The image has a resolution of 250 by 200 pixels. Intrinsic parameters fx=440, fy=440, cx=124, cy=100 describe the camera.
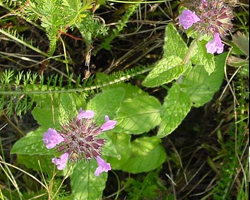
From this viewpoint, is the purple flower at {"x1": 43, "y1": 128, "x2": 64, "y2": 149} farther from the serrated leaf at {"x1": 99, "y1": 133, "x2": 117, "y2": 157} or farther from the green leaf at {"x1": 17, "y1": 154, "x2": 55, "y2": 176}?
the green leaf at {"x1": 17, "y1": 154, "x2": 55, "y2": 176}

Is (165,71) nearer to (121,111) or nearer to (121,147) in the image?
(121,111)

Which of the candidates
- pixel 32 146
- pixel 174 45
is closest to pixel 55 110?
pixel 32 146

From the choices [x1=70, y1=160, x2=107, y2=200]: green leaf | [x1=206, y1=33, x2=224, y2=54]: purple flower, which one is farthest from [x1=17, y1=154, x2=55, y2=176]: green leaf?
[x1=206, y1=33, x2=224, y2=54]: purple flower

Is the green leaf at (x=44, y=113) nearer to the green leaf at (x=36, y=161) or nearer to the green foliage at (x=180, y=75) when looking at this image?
the green leaf at (x=36, y=161)

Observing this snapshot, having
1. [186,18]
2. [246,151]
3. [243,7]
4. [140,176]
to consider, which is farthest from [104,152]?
[243,7]

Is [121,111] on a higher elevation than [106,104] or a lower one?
lower

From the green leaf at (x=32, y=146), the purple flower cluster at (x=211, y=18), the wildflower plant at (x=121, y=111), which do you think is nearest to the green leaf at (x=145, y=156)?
the wildflower plant at (x=121, y=111)
